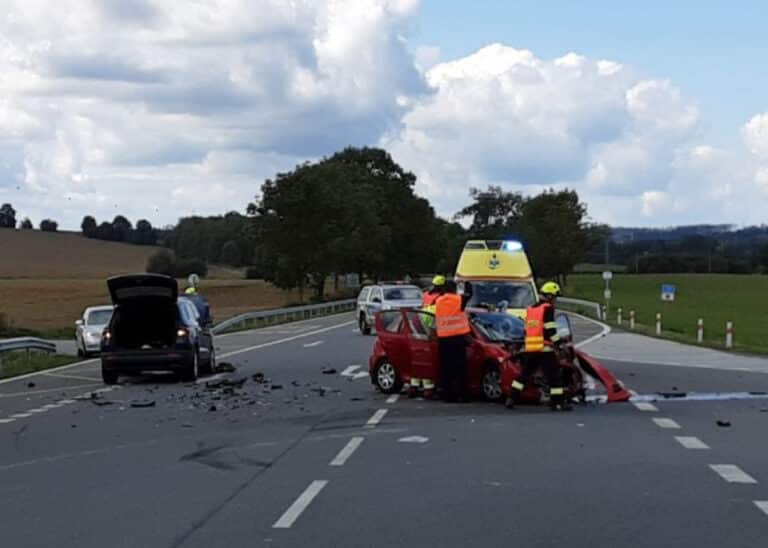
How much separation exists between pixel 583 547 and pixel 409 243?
111219mm

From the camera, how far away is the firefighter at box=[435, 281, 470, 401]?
60.0ft

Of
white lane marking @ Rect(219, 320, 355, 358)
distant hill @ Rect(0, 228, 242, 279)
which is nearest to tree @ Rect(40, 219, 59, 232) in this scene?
distant hill @ Rect(0, 228, 242, 279)

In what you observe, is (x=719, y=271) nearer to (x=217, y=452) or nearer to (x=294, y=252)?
(x=294, y=252)

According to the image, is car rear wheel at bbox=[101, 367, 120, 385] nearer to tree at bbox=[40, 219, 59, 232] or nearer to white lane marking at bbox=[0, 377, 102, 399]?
white lane marking at bbox=[0, 377, 102, 399]

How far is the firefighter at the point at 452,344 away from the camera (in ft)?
60.0

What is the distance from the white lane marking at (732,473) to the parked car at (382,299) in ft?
102

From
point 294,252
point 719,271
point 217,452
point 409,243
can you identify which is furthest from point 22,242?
point 217,452

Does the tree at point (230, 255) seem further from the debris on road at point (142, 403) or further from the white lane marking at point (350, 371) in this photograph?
the debris on road at point (142, 403)

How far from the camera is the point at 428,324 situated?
1984 cm

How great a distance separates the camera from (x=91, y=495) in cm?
1080

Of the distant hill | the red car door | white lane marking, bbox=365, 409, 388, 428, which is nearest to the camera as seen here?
white lane marking, bbox=365, 409, 388, 428

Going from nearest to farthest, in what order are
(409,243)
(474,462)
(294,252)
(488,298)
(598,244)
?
1. (474,462)
2. (488,298)
3. (294,252)
4. (598,244)
5. (409,243)

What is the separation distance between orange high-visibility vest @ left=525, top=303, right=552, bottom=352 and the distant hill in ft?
305

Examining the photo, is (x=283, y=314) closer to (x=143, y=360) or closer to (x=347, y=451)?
(x=143, y=360)
